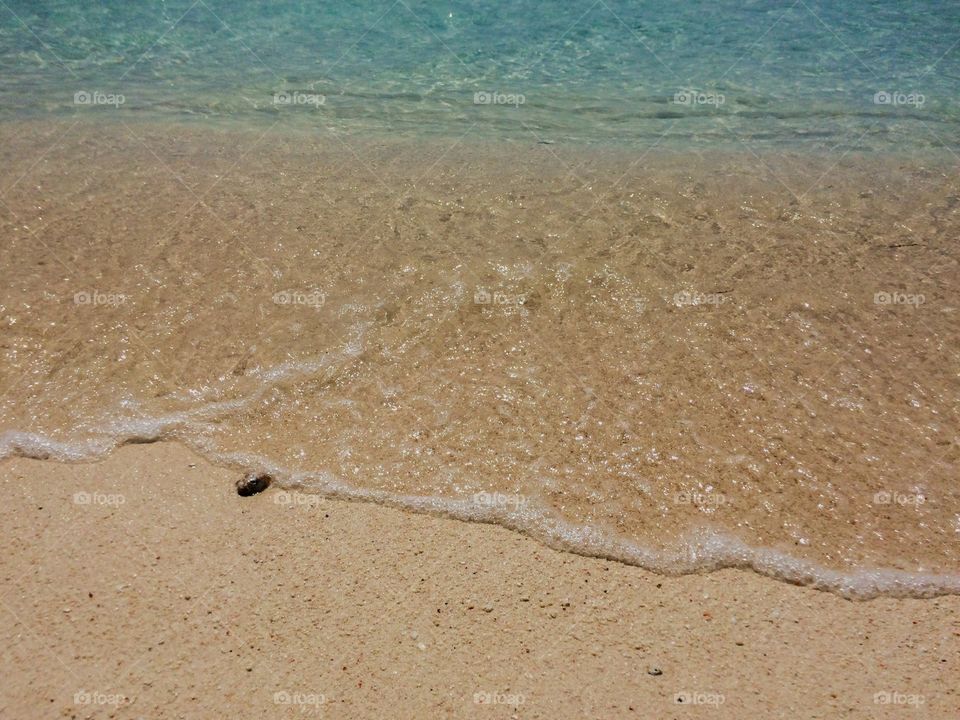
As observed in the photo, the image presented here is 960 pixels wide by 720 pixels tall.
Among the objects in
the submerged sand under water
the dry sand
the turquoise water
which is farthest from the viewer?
the turquoise water

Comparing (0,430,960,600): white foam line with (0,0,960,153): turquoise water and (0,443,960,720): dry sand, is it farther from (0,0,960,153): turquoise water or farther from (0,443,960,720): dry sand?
(0,0,960,153): turquoise water

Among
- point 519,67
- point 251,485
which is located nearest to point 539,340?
point 251,485

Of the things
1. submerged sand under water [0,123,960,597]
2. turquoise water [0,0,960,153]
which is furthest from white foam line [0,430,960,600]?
turquoise water [0,0,960,153]

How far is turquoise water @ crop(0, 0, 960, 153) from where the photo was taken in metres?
7.25

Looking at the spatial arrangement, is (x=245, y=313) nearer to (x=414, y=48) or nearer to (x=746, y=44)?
(x=414, y=48)

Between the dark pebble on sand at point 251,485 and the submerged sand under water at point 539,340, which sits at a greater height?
the submerged sand under water at point 539,340

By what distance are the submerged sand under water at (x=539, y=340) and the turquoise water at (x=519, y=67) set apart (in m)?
1.05

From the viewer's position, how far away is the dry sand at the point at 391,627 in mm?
2646

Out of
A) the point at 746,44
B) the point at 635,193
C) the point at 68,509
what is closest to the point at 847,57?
the point at 746,44

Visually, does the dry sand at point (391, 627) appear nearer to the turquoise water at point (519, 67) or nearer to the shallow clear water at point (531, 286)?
the shallow clear water at point (531, 286)

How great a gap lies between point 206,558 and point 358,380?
1318 mm

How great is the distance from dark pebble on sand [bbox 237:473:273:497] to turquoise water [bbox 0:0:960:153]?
4.60 m

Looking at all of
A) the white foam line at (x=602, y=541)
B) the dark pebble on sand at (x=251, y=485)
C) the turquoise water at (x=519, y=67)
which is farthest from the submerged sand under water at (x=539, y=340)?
the turquoise water at (x=519, y=67)

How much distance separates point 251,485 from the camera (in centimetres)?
347
